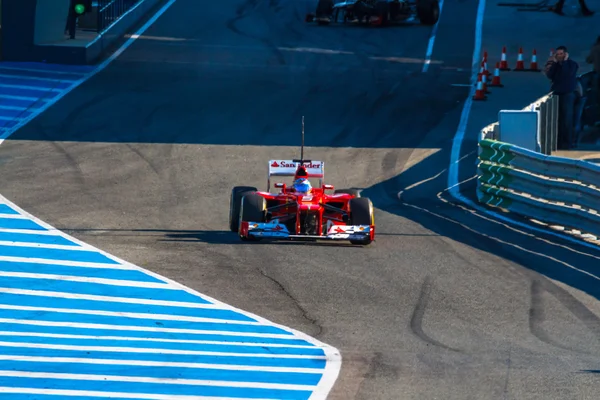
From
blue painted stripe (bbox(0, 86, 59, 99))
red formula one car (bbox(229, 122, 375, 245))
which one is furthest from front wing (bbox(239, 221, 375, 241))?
blue painted stripe (bbox(0, 86, 59, 99))

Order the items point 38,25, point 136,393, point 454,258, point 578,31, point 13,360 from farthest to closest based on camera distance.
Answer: point 578,31 → point 38,25 → point 454,258 → point 13,360 → point 136,393

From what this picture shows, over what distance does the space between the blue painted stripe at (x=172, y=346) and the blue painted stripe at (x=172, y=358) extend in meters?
0.23

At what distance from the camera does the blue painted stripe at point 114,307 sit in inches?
480

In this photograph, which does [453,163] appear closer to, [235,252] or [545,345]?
[235,252]

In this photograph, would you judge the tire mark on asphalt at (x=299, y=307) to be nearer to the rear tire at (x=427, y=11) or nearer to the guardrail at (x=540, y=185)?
the guardrail at (x=540, y=185)

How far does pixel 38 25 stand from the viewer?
104 ft

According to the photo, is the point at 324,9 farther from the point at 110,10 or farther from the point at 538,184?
the point at 538,184

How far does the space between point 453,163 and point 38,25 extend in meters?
14.0

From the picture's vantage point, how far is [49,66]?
1237 inches

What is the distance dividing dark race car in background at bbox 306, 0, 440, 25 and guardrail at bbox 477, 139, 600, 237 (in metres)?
18.0

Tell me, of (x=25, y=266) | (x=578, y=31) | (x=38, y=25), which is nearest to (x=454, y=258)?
(x=25, y=266)

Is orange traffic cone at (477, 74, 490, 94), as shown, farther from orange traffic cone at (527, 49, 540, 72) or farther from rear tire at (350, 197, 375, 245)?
rear tire at (350, 197, 375, 245)

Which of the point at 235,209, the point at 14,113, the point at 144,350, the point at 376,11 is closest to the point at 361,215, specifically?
the point at 235,209

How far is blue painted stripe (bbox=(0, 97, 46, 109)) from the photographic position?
26906mm
